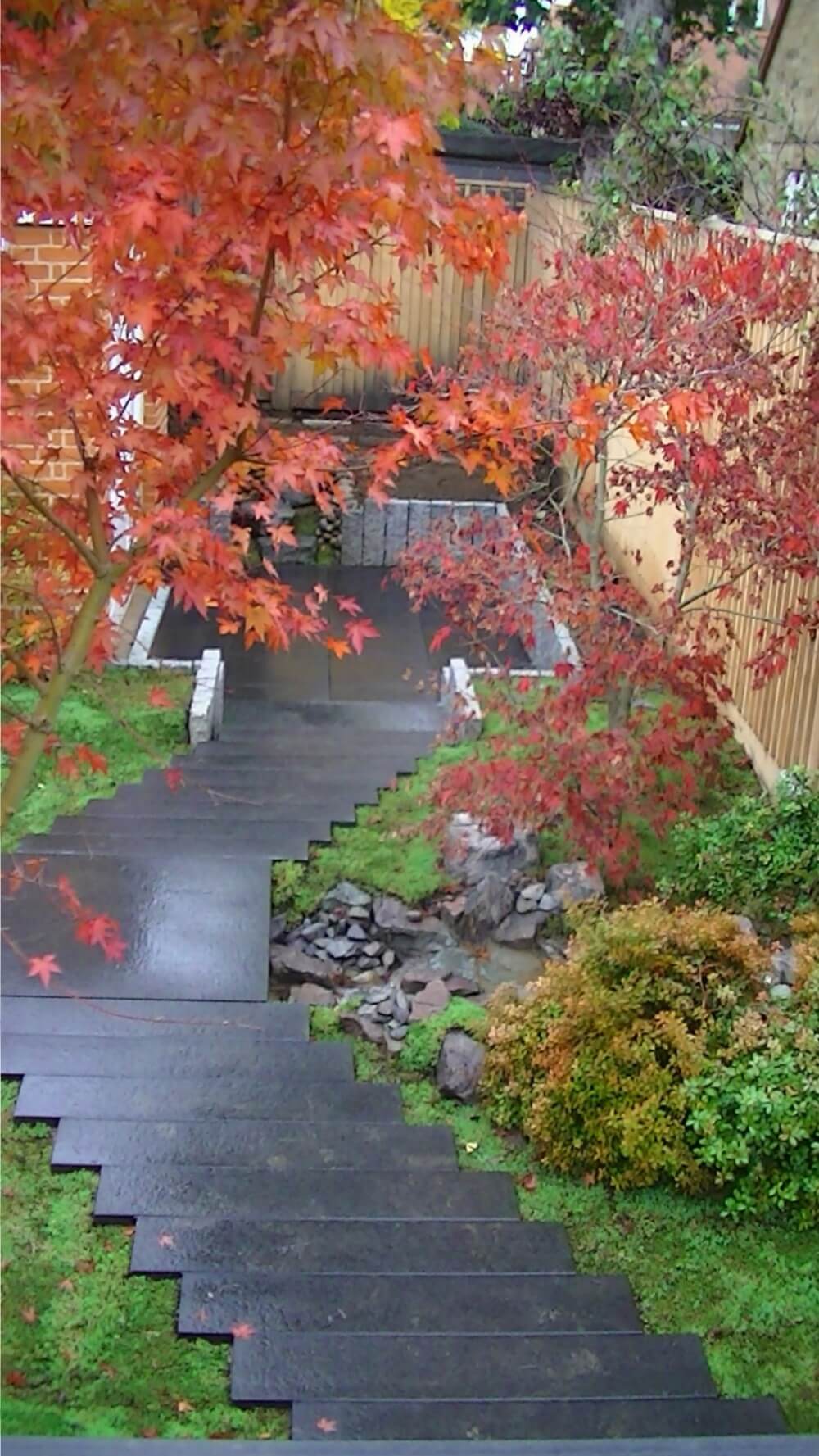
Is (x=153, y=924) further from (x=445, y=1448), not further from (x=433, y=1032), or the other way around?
(x=445, y=1448)

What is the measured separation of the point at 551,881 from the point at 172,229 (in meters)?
4.61

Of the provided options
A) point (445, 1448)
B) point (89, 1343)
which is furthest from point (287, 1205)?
point (445, 1448)

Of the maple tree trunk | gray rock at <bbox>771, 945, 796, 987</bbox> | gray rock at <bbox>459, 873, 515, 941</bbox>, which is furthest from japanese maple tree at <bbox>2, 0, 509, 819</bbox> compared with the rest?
gray rock at <bbox>459, 873, 515, 941</bbox>

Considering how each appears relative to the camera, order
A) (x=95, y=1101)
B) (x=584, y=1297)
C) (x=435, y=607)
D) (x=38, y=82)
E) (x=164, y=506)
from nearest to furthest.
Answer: (x=38, y=82), (x=164, y=506), (x=584, y=1297), (x=95, y=1101), (x=435, y=607)

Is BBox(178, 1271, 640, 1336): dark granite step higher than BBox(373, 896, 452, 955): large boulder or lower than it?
higher

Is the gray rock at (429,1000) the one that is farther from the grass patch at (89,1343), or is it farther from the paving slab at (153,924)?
the grass patch at (89,1343)

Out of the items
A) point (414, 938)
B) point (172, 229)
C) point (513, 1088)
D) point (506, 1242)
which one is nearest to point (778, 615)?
point (414, 938)

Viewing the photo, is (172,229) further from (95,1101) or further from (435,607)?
(435,607)

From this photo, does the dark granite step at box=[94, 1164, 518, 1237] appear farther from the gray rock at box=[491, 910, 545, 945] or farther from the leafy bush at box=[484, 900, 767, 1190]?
the gray rock at box=[491, 910, 545, 945]

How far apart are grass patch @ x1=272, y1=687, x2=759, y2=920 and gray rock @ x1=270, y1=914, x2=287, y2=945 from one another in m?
0.06

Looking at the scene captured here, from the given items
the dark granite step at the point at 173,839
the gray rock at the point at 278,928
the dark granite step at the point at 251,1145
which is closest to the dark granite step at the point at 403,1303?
the dark granite step at the point at 251,1145

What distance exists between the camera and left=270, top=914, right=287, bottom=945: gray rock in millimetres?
7045

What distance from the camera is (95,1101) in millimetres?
5363

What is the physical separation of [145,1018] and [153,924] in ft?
2.73
